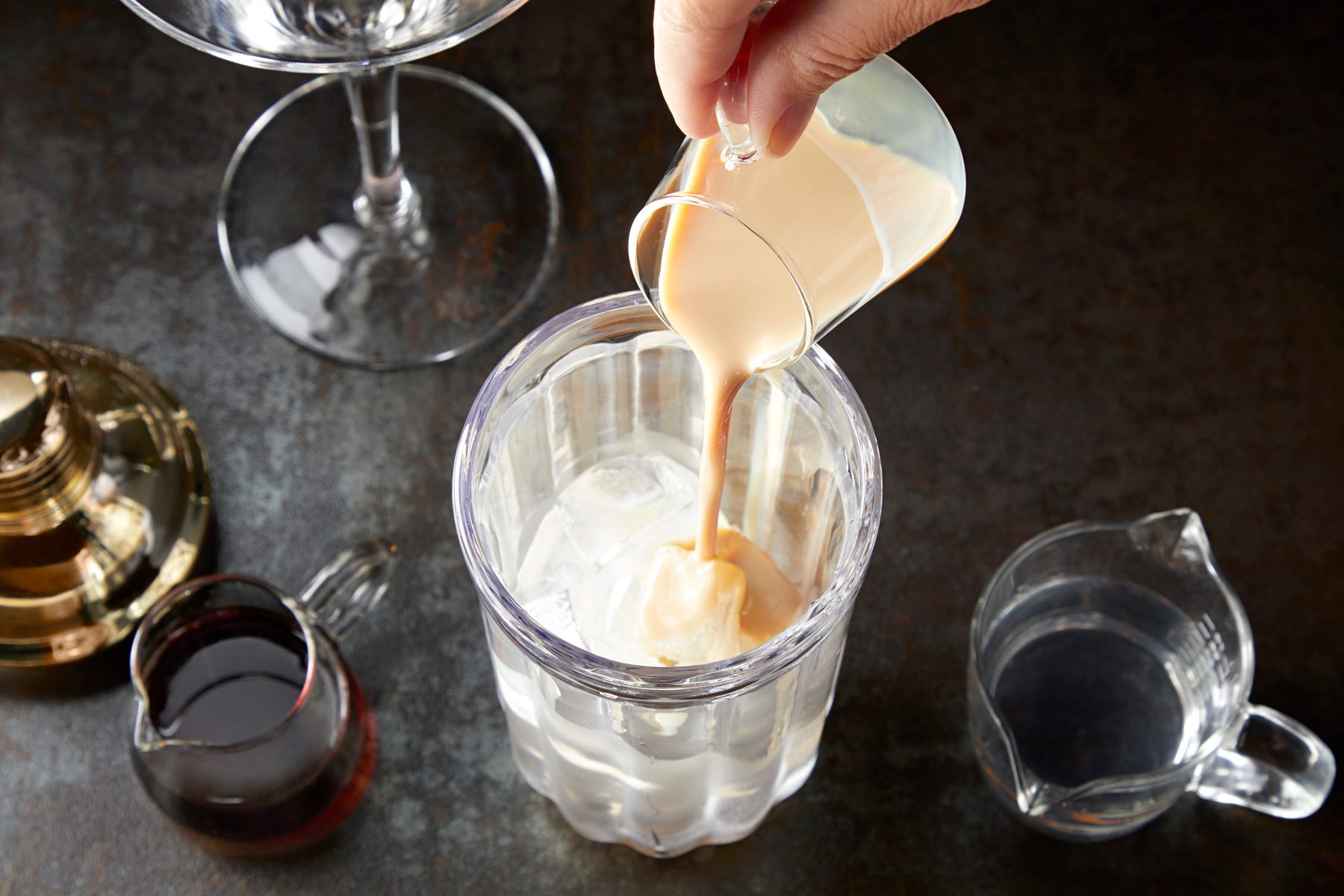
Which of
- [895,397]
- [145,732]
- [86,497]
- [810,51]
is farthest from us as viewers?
[895,397]

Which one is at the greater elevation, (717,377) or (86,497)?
(717,377)

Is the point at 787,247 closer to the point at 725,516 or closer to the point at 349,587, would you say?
the point at 725,516

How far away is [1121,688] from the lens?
1075mm

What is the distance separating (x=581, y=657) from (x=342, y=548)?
1.30ft

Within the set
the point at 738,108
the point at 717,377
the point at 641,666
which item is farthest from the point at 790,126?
the point at 641,666

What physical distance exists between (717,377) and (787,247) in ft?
0.41

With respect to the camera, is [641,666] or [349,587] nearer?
[641,666]

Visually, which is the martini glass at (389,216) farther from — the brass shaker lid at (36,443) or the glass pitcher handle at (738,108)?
the glass pitcher handle at (738,108)

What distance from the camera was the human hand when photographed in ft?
2.20

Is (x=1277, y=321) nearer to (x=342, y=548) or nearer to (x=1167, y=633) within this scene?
(x=1167, y=633)

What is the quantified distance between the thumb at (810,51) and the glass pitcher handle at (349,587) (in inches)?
19.4

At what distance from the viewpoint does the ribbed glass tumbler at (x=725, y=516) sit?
0.79 meters

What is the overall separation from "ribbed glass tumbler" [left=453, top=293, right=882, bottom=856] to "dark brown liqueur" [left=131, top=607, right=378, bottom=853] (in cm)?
13

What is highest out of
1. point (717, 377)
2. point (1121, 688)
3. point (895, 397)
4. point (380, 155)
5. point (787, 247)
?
point (787, 247)
